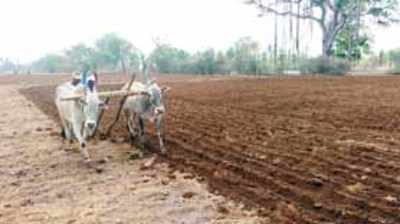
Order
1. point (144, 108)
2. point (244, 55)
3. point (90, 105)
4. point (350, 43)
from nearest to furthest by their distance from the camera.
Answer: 1. point (90, 105)
2. point (144, 108)
3. point (350, 43)
4. point (244, 55)

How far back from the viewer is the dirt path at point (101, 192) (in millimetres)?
6738

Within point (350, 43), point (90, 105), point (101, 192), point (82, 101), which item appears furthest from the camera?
point (350, 43)

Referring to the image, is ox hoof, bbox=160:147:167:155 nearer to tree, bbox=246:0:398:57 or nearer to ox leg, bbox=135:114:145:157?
ox leg, bbox=135:114:145:157

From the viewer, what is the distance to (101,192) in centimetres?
795

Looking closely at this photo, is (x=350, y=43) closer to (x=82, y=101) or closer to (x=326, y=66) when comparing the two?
(x=326, y=66)

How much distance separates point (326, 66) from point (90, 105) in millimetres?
32591

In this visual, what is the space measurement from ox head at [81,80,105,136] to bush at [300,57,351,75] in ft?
105

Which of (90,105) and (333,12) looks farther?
(333,12)

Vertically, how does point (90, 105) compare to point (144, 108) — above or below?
above

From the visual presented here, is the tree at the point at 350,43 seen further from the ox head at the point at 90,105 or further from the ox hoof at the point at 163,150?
the ox head at the point at 90,105

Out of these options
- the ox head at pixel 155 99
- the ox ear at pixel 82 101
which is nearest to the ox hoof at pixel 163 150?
the ox head at pixel 155 99

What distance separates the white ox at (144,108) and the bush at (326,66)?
29.9 meters

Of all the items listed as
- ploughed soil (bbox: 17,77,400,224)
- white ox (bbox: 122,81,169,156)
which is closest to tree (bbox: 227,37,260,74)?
ploughed soil (bbox: 17,77,400,224)

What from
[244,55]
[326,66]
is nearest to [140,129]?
[326,66]
